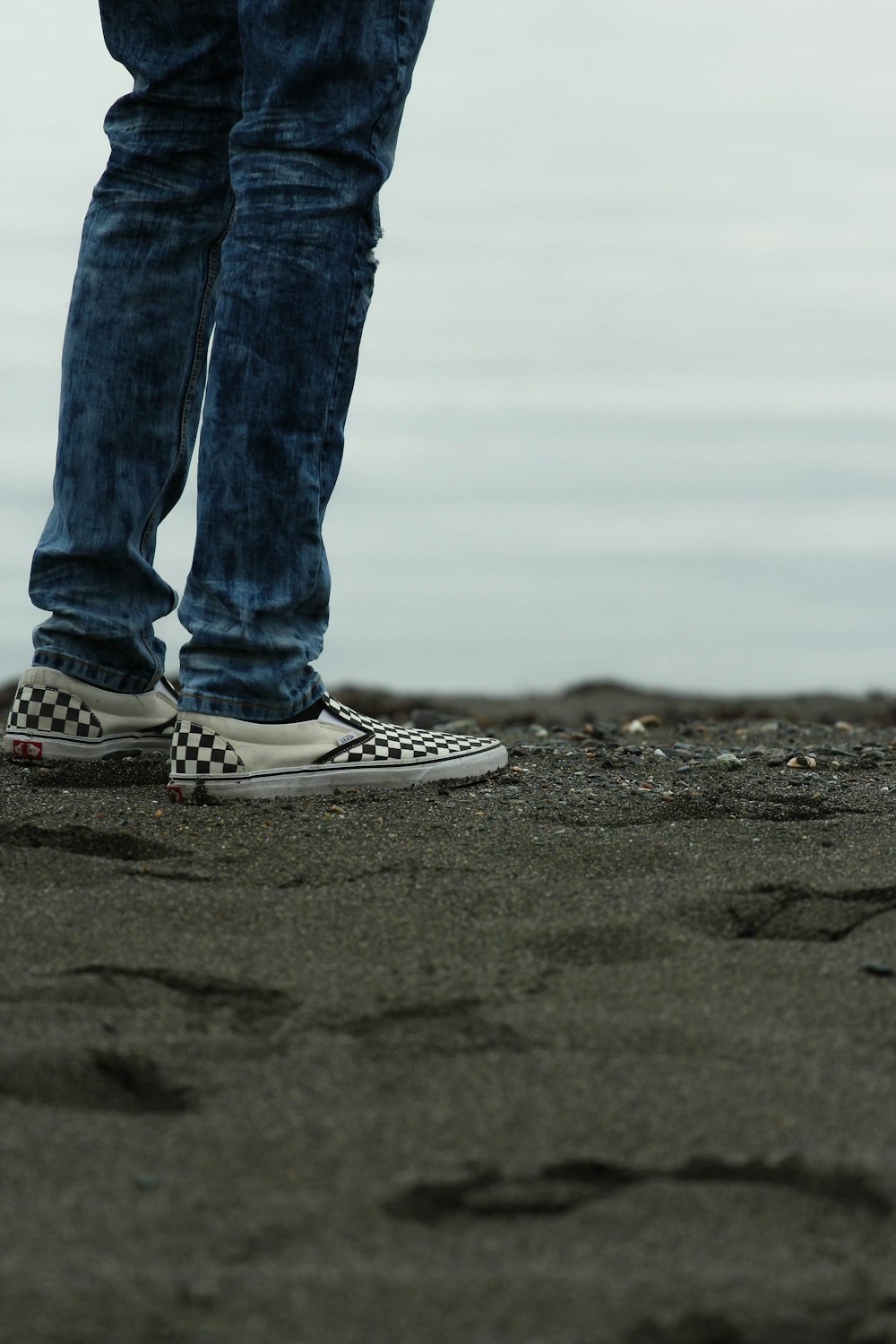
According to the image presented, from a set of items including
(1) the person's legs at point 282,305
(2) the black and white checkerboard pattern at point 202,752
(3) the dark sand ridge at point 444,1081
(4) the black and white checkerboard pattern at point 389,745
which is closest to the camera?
(3) the dark sand ridge at point 444,1081

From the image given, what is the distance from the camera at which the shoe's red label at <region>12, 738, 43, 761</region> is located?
108 inches

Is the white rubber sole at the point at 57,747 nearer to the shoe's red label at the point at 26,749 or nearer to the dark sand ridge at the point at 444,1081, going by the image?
the shoe's red label at the point at 26,749

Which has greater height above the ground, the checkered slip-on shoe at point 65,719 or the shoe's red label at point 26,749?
the checkered slip-on shoe at point 65,719

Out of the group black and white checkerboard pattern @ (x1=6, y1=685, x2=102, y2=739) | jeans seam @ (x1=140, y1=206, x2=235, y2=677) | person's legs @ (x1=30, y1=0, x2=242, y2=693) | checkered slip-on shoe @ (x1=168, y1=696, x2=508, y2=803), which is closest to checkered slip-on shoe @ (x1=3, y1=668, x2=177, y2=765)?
black and white checkerboard pattern @ (x1=6, y1=685, x2=102, y2=739)

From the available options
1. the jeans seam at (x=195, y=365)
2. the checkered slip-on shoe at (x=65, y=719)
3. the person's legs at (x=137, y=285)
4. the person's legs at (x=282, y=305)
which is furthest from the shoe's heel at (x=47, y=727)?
the person's legs at (x=282, y=305)

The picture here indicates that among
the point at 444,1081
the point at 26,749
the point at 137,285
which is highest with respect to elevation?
the point at 137,285

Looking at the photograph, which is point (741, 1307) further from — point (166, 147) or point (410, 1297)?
Result: point (166, 147)

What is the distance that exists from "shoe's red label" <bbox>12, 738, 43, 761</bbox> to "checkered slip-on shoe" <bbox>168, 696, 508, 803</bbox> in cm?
47

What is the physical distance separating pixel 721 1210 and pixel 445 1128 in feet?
0.81

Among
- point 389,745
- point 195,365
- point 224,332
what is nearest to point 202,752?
point 389,745

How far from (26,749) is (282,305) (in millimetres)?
1101

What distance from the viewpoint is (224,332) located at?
7.64 ft

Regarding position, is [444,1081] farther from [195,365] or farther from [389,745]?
[195,365]

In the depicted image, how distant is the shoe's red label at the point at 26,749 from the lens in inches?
108
